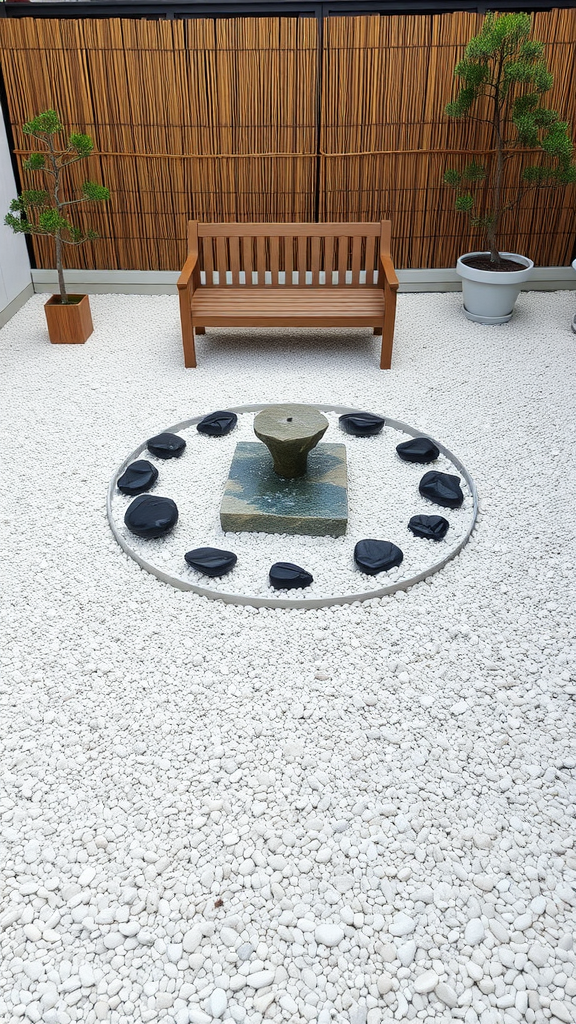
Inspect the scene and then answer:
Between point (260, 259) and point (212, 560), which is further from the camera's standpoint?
point (260, 259)

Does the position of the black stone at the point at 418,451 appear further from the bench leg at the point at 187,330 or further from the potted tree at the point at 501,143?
the potted tree at the point at 501,143

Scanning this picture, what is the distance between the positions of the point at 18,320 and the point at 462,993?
5398 mm

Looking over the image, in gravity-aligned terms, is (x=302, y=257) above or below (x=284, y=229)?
below

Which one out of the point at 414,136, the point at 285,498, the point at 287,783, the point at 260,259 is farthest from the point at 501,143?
the point at 287,783

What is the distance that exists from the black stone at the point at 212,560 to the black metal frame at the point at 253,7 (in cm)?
448

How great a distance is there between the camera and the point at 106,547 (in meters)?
3.28

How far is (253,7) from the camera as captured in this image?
5469 millimetres

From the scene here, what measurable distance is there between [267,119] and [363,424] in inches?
117

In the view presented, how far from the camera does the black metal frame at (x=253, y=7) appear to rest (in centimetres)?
535

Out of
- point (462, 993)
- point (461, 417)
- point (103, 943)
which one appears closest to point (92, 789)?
point (103, 943)

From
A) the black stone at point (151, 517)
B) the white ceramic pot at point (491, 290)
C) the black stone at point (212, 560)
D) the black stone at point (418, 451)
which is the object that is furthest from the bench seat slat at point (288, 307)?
the black stone at point (212, 560)

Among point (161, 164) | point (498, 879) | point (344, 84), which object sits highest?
point (344, 84)

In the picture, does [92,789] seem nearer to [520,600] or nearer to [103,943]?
[103,943]

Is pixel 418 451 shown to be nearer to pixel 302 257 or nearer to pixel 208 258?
pixel 302 257
